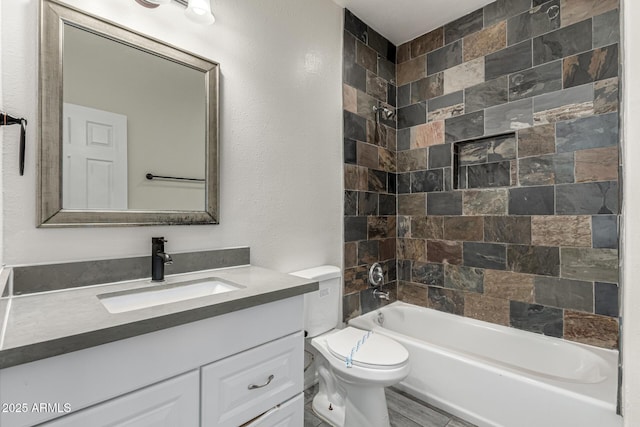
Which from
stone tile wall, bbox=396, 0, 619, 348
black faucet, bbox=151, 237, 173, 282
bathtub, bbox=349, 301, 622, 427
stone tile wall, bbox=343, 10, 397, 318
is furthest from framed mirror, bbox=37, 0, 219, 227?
stone tile wall, bbox=396, 0, 619, 348

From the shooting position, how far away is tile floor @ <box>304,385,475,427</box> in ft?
5.89

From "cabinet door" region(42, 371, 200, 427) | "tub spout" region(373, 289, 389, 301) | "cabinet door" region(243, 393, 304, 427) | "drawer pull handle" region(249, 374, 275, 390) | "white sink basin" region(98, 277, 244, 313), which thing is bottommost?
"cabinet door" region(243, 393, 304, 427)

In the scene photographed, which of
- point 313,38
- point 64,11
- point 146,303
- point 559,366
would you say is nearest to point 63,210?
point 146,303

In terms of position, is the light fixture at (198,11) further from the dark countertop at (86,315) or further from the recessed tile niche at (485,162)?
the recessed tile niche at (485,162)

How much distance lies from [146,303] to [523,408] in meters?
1.91

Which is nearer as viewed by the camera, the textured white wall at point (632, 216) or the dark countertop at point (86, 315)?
the textured white wall at point (632, 216)

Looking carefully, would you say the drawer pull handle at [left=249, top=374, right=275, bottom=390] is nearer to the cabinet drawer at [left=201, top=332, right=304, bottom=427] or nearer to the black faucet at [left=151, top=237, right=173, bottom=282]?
the cabinet drawer at [left=201, top=332, right=304, bottom=427]

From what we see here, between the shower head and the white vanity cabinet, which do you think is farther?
the shower head

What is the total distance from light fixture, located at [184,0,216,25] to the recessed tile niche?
2.00 m

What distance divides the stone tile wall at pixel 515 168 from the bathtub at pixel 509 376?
126 millimetres

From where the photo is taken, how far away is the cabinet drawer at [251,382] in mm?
983

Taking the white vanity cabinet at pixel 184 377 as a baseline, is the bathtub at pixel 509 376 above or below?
below

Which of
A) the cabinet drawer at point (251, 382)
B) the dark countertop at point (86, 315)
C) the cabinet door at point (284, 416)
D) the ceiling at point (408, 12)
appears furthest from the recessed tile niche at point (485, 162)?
the cabinet door at point (284, 416)

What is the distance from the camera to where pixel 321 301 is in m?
1.97
